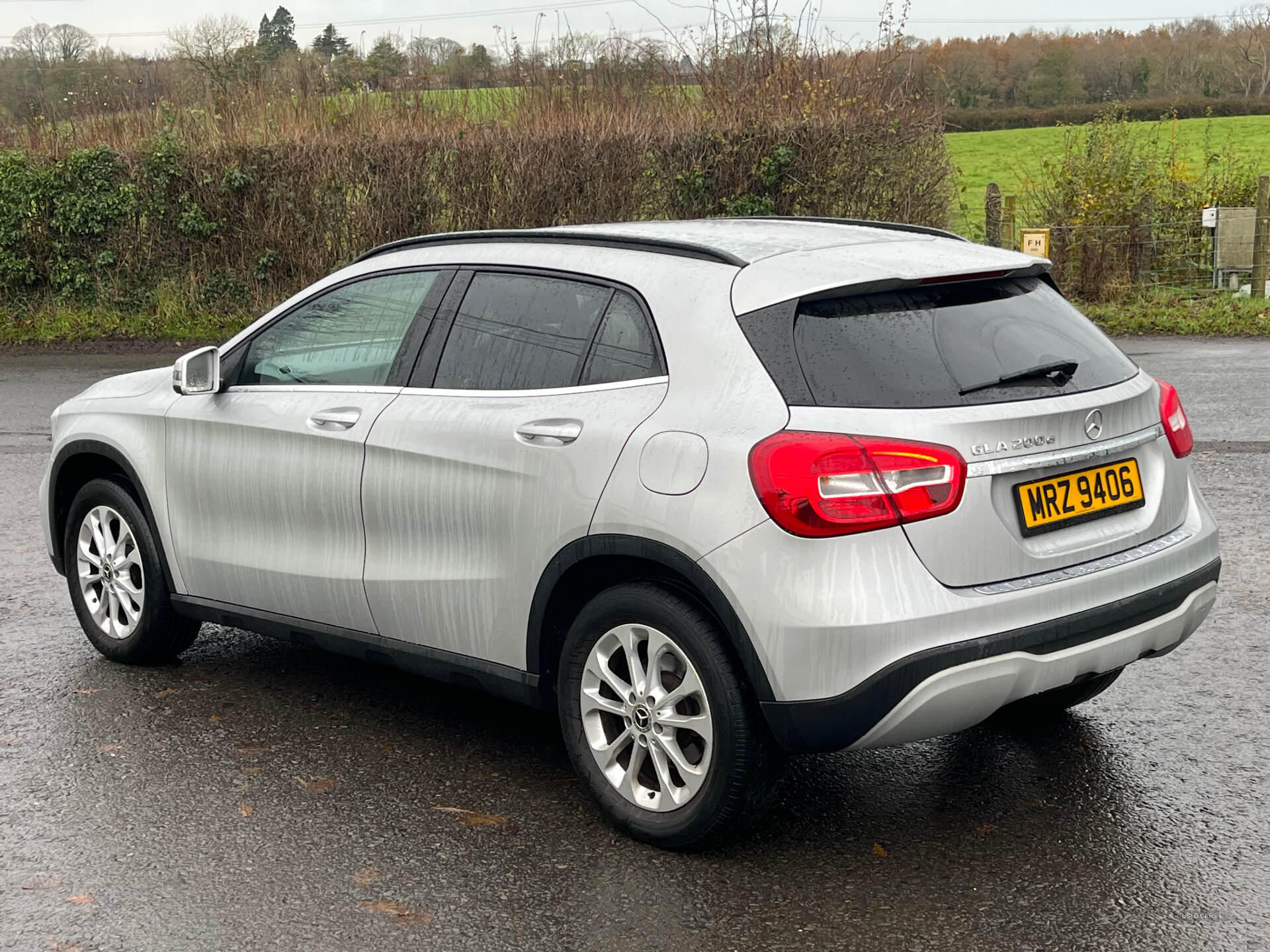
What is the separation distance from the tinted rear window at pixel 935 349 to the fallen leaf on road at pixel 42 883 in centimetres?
247

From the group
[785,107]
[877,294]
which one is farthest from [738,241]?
[785,107]

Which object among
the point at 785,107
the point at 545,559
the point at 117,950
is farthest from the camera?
the point at 785,107

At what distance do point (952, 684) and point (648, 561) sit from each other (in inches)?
35.3

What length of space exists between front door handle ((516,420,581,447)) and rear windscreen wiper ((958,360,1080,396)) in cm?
111

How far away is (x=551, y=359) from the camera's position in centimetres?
436

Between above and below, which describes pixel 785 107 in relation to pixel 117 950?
above

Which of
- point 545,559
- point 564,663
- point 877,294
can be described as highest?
point 877,294

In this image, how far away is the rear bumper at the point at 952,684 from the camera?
3598mm

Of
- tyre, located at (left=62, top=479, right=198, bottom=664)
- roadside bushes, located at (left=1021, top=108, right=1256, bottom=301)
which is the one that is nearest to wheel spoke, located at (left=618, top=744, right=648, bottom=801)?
tyre, located at (left=62, top=479, right=198, bottom=664)

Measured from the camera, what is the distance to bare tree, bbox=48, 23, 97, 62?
27375 millimetres

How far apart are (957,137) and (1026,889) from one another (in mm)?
44546

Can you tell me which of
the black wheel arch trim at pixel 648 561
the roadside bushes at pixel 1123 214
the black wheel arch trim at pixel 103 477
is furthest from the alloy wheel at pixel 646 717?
the roadside bushes at pixel 1123 214

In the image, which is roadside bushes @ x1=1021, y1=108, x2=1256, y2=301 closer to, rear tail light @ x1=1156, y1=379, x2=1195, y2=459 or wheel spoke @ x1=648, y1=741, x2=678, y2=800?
rear tail light @ x1=1156, y1=379, x2=1195, y2=459

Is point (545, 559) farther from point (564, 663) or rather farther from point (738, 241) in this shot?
point (738, 241)
